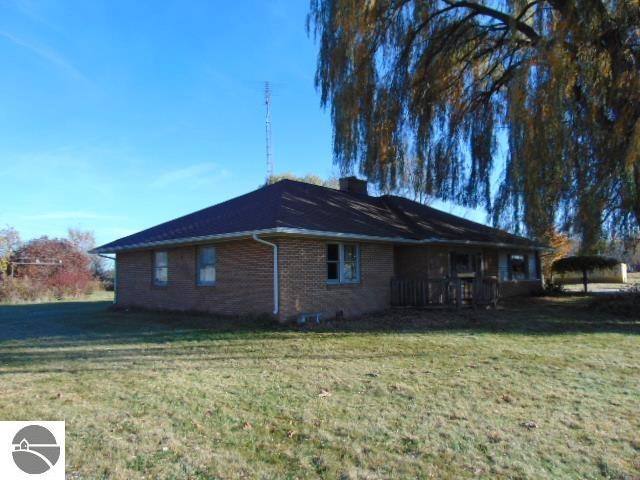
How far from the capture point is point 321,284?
42.7 feet

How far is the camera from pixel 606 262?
2434cm

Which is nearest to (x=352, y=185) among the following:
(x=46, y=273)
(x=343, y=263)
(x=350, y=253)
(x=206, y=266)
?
(x=350, y=253)

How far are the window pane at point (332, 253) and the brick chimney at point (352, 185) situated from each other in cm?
671

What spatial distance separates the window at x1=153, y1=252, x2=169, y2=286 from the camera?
1600 cm

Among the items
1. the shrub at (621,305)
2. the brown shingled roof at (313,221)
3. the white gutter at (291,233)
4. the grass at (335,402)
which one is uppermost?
the brown shingled roof at (313,221)

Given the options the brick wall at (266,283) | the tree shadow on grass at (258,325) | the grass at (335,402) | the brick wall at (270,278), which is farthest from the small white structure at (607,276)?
the grass at (335,402)

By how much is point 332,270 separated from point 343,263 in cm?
45

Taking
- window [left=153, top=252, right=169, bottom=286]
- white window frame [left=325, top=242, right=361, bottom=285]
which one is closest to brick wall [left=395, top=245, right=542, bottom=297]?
white window frame [left=325, top=242, right=361, bottom=285]

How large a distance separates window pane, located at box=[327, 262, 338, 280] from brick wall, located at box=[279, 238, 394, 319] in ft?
1.05

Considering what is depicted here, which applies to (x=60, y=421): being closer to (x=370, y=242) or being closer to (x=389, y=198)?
(x=370, y=242)

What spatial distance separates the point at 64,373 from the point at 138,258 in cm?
1058

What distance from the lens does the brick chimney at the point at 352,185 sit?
20094 mm

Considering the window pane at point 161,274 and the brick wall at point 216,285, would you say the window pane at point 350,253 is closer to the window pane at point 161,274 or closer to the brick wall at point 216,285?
the brick wall at point 216,285

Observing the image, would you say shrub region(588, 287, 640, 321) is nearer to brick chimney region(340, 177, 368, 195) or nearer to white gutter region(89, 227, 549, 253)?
white gutter region(89, 227, 549, 253)
